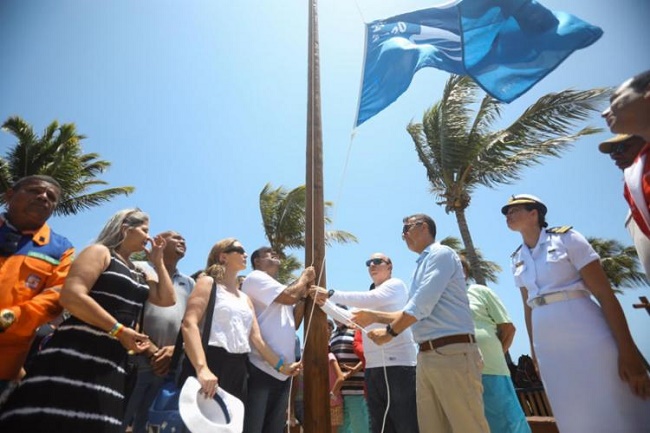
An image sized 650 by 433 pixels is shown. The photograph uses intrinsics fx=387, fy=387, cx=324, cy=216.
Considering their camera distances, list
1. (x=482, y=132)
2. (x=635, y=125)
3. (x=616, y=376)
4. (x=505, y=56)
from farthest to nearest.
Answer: (x=482, y=132) → (x=505, y=56) → (x=616, y=376) → (x=635, y=125)

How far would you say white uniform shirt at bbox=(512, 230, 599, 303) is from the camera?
7.69 feet

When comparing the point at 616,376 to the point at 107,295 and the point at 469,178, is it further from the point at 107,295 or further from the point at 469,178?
the point at 469,178

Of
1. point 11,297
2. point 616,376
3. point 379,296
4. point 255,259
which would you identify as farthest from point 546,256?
point 11,297

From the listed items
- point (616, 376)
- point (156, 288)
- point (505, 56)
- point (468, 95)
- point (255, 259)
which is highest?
point (468, 95)

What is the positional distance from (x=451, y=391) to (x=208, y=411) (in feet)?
5.61

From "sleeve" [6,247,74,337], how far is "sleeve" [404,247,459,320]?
7.63ft

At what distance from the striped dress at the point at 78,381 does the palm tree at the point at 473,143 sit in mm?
11383

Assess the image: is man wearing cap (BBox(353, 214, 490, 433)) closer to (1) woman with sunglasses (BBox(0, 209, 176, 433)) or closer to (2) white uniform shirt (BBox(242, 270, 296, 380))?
(2) white uniform shirt (BBox(242, 270, 296, 380))

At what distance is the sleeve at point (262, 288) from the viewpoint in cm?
327

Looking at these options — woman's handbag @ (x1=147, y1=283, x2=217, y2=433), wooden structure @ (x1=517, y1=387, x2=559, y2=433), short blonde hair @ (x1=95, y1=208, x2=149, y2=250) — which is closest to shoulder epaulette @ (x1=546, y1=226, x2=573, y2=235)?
woman's handbag @ (x1=147, y1=283, x2=217, y2=433)

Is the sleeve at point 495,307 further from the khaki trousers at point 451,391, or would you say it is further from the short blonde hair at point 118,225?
the short blonde hair at point 118,225

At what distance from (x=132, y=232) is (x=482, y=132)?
1257cm

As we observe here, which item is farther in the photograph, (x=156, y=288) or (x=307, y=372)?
(x=307, y=372)

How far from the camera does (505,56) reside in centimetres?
413
